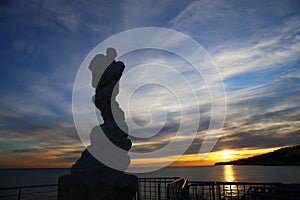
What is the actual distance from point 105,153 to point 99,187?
1.09m

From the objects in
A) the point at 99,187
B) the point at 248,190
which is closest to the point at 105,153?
the point at 99,187

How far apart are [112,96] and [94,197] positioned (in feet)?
11.4

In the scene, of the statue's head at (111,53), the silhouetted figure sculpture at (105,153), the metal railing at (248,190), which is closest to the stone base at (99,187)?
the silhouetted figure sculpture at (105,153)

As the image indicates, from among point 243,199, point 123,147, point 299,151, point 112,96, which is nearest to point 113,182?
point 123,147

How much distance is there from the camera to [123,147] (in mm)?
8555

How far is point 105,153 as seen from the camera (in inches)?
329

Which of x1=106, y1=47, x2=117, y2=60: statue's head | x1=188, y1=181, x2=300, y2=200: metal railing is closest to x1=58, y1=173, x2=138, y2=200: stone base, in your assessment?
x1=188, y1=181, x2=300, y2=200: metal railing

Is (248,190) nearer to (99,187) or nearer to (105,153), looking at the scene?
(99,187)

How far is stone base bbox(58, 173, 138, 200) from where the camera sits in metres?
7.67

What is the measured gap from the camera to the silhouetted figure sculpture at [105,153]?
7758 millimetres

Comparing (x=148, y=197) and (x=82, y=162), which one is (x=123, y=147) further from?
(x=148, y=197)

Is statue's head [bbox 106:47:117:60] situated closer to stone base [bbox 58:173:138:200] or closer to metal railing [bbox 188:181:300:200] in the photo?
stone base [bbox 58:173:138:200]

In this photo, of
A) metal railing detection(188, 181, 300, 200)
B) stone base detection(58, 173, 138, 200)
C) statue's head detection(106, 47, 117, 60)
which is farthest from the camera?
statue's head detection(106, 47, 117, 60)

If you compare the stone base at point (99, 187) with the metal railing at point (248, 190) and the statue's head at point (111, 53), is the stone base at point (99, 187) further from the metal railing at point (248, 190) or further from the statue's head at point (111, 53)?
the statue's head at point (111, 53)
